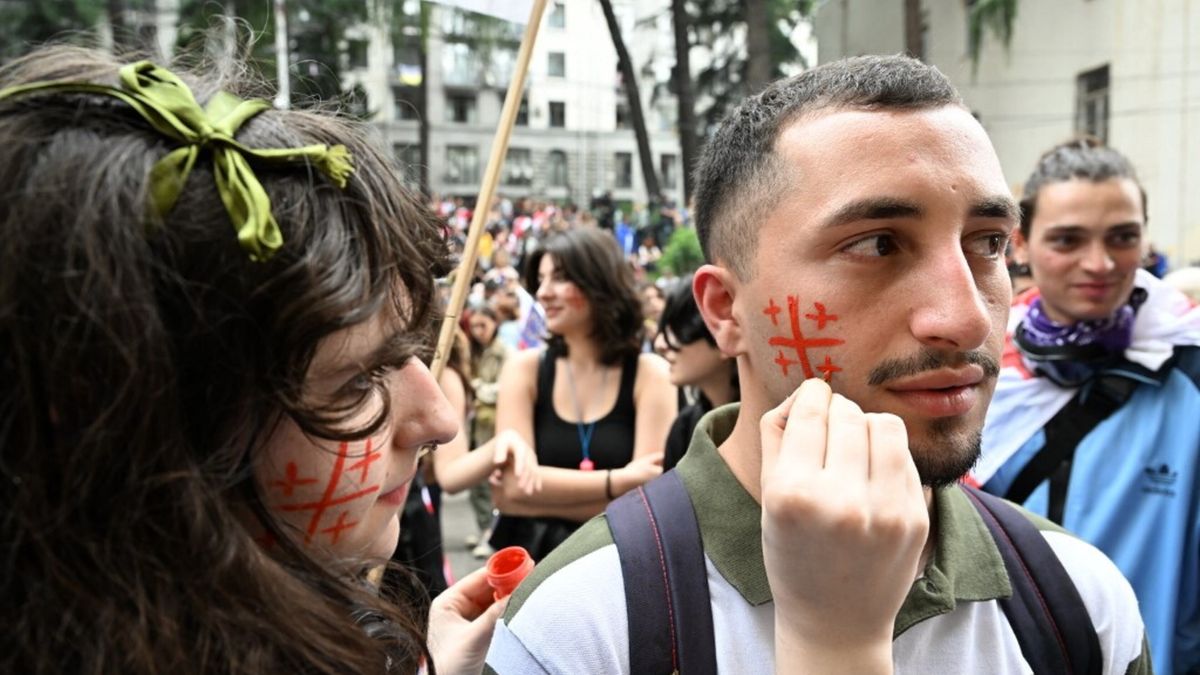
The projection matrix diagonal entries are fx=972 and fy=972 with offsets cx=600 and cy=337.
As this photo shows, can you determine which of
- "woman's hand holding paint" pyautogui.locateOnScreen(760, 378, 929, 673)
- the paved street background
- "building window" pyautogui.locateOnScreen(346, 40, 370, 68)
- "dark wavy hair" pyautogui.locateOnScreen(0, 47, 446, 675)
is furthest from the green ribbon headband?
"building window" pyautogui.locateOnScreen(346, 40, 370, 68)

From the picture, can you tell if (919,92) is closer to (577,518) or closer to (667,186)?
(577,518)

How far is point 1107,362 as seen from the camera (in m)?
2.83

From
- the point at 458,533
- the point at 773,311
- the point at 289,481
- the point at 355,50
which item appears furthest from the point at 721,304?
the point at 355,50

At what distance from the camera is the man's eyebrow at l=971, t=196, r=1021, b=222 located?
141 cm

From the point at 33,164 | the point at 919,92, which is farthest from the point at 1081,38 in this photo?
the point at 33,164

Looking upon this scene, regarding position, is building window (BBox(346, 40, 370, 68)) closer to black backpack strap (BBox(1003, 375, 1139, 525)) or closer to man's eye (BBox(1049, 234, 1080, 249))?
man's eye (BBox(1049, 234, 1080, 249))

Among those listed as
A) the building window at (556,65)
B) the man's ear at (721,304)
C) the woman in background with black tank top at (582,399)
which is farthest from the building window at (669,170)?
the man's ear at (721,304)

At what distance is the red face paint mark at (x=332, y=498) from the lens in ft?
3.71

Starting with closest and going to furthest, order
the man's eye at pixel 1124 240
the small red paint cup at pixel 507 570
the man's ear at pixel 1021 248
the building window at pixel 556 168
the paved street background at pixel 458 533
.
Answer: the small red paint cup at pixel 507 570 < the man's eye at pixel 1124 240 < the man's ear at pixel 1021 248 < the paved street background at pixel 458 533 < the building window at pixel 556 168

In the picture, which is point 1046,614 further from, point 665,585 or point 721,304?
point 721,304

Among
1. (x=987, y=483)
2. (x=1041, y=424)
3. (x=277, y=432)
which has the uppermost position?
(x=277, y=432)

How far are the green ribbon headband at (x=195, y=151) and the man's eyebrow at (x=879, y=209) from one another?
74 cm

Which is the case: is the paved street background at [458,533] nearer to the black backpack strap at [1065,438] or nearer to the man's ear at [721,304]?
the black backpack strap at [1065,438]

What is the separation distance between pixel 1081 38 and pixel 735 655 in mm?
16809
